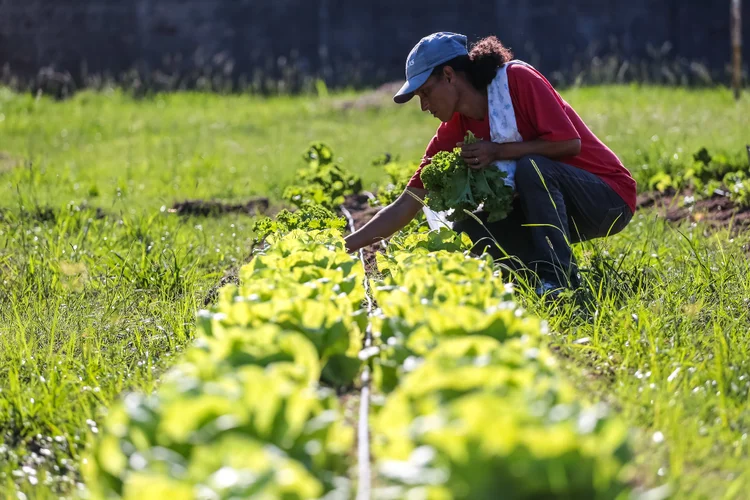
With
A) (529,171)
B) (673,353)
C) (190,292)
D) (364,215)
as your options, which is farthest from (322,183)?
(673,353)

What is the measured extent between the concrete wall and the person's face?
32.6 feet

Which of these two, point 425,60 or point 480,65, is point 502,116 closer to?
point 480,65

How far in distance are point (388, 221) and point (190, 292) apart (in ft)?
3.05

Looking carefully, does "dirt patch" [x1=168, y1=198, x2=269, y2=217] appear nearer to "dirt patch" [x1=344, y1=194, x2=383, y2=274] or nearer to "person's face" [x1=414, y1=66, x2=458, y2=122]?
"dirt patch" [x1=344, y1=194, x2=383, y2=274]

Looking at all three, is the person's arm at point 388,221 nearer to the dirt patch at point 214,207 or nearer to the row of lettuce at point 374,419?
the row of lettuce at point 374,419

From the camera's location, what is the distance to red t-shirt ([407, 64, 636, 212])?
410cm

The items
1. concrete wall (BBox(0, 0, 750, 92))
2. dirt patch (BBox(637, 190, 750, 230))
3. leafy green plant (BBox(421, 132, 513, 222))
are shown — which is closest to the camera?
leafy green plant (BBox(421, 132, 513, 222))

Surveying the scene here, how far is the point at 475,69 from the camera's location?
13.8 ft

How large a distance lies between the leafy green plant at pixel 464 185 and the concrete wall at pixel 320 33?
1006 cm

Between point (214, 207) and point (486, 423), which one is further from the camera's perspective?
point (214, 207)

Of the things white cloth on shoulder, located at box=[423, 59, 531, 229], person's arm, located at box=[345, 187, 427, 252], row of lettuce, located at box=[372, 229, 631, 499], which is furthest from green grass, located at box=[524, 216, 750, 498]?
person's arm, located at box=[345, 187, 427, 252]

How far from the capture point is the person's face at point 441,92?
13.6 ft

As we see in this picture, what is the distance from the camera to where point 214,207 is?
6488 millimetres

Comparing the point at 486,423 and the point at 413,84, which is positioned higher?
the point at 413,84
